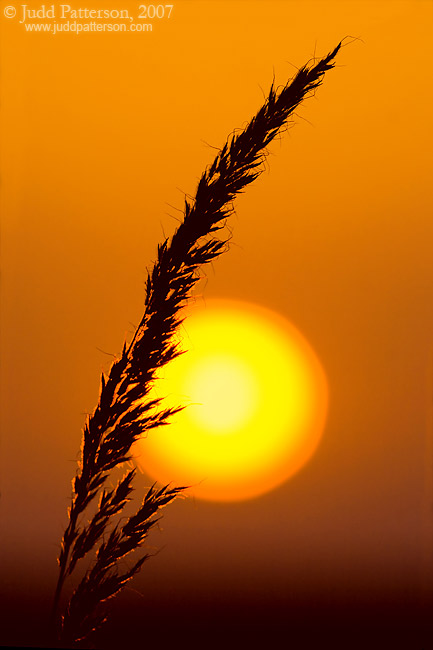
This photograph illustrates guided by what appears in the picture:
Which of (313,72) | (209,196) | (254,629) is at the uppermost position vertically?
(313,72)

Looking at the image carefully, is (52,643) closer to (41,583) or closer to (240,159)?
(240,159)

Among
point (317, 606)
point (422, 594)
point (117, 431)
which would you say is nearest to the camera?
point (117, 431)

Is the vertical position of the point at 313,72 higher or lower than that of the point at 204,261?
higher

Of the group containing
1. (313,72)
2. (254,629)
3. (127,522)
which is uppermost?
(313,72)

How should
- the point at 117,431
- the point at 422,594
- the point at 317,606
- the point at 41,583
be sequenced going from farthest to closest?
the point at 317,606
the point at 422,594
the point at 41,583
the point at 117,431

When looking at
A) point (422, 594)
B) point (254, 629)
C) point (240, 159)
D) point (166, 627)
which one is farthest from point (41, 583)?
point (240, 159)

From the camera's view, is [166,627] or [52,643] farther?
[166,627]

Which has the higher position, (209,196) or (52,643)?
(209,196)

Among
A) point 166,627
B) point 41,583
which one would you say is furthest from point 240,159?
point 166,627

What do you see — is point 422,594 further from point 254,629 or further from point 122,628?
point 122,628
